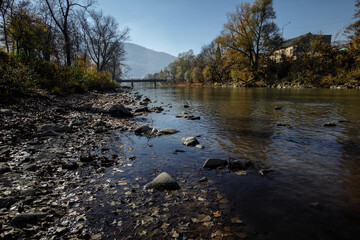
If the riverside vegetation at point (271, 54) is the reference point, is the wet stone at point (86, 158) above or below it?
below

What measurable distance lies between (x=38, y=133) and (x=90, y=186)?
342 cm

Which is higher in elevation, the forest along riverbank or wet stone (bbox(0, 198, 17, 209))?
wet stone (bbox(0, 198, 17, 209))

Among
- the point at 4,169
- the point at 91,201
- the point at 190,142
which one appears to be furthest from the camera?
the point at 190,142

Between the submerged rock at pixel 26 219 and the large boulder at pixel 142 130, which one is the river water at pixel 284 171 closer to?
the large boulder at pixel 142 130

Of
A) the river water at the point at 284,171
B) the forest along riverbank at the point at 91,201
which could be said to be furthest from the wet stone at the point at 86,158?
the river water at the point at 284,171

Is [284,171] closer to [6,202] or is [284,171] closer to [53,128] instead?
[6,202]

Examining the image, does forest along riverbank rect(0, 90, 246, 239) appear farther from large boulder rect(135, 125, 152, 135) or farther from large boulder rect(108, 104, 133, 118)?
large boulder rect(108, 104, 133, 118)

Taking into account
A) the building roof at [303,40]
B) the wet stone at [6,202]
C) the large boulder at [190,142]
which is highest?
the building roof at [303,40]

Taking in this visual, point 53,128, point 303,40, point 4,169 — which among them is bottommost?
point 4,169

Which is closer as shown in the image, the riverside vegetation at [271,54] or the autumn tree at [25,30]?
the autumn tree at [25,30]

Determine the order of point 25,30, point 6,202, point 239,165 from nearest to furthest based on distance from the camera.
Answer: point 6,202
point 239,165
point 25,30

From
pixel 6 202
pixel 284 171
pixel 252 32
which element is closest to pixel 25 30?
pixel 6 202

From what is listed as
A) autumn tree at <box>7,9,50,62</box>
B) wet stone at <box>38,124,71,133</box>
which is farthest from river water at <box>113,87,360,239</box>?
autumn tree at <box>7,9,50,62</box>

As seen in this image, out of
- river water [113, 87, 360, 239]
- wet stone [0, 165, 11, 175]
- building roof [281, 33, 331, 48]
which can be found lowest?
river water [113, 87, 360, 239]
